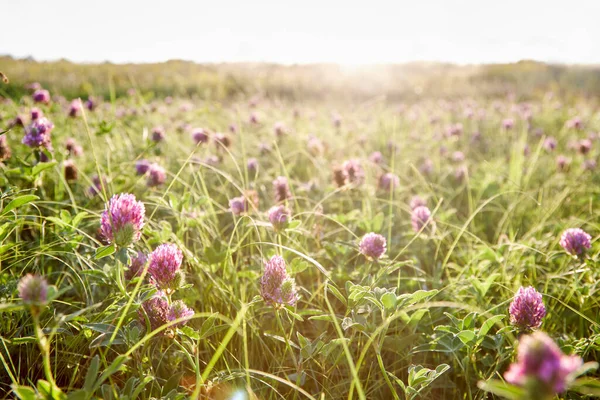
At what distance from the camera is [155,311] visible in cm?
115

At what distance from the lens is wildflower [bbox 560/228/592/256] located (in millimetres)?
1473

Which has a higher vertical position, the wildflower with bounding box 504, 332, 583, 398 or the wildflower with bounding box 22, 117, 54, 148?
the wildflower with bounding box 22, 117, 54, 148

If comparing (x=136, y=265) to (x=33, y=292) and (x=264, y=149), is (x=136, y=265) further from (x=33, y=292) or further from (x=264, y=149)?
(x=264, y=149)

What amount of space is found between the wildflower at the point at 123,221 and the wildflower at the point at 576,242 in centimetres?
135

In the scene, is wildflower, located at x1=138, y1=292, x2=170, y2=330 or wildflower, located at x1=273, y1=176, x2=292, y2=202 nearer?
wildflower, located at x1=138, y1=292, x2=170, y2=330

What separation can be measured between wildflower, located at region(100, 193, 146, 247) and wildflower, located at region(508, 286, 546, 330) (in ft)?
3.26

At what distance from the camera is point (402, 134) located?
475cm

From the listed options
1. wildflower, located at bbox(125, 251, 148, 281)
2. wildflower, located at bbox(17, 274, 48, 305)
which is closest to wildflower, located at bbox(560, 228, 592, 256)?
wildflower, located at bbox(125, 251, 148, 281)

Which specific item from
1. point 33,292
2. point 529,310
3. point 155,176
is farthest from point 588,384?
point 155,176

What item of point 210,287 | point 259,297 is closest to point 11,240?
point 210,287

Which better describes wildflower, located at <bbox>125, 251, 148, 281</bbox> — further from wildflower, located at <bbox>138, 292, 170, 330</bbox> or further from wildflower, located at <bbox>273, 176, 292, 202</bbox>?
wildflower, located at <bbox>273, 176, 292, 202</bbox>

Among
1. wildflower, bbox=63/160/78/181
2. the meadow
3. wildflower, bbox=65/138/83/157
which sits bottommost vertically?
the meadow


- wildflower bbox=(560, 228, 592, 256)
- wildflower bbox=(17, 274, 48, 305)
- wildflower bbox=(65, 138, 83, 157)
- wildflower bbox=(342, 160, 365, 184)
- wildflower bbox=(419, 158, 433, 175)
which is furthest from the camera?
wildflower bbox=(419, 158, 433, 175)

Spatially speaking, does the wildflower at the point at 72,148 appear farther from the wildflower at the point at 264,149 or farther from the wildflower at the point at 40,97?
the wildflower at the point at 264,149
